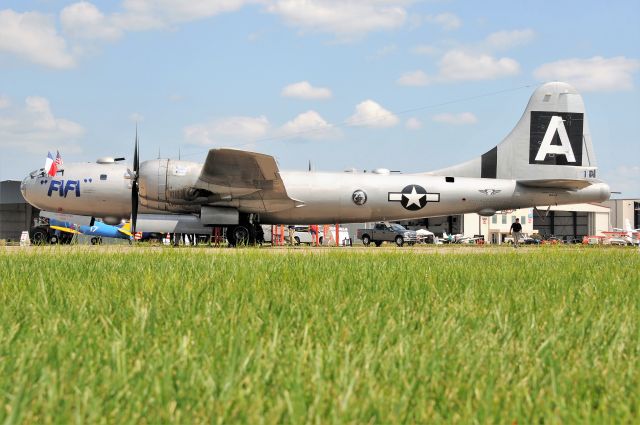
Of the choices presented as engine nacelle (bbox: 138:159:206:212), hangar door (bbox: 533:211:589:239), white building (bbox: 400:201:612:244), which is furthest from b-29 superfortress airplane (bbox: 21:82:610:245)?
hangar door (bbox: 533:211:589:239)

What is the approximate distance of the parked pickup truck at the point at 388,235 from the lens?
153 ft

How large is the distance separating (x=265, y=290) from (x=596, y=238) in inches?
2469

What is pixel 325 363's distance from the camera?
240cm

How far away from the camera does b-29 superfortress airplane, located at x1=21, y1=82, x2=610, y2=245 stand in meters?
24.8

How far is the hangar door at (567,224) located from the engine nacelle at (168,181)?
247 feet

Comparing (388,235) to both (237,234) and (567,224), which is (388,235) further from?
(567,224)

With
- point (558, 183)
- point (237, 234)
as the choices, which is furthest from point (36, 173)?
point (558, 183)

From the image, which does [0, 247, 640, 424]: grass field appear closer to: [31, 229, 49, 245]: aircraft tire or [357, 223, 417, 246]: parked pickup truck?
[31, 229, 49, 245]: aircraft tire

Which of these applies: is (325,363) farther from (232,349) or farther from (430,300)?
(430,300)

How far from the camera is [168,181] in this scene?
2458cm

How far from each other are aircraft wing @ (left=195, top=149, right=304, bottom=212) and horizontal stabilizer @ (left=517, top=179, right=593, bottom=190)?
30.7ft

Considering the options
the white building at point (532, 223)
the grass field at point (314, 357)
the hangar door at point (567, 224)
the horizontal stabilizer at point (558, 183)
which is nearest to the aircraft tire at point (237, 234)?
the horizontal stabilizer at point (558, 183)

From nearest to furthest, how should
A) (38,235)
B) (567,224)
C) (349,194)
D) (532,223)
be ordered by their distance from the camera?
(349,194) → (38,235) → (532,223) → (567,224)

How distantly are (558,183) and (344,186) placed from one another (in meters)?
8.55
